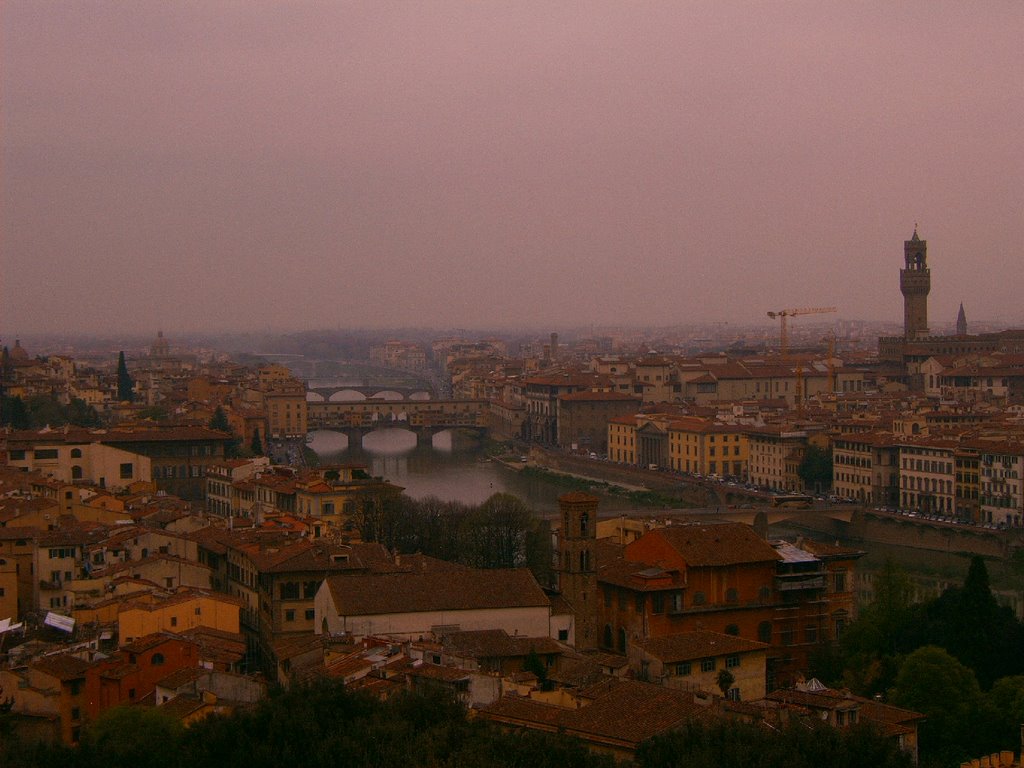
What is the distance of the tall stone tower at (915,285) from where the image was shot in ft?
144

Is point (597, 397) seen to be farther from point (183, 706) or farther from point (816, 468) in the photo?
point (183, 706)

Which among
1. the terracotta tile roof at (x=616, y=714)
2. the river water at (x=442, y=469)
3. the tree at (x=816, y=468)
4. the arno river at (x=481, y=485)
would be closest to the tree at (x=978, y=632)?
the arno river at (x=481, y=485)

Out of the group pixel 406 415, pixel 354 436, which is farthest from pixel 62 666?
pixel 406 415

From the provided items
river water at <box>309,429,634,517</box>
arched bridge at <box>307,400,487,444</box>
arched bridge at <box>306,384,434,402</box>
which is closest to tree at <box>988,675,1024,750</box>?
river water at <box>309,429,634,517</box>

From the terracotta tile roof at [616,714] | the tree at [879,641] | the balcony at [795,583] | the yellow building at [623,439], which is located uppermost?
the terracotta tile roof at [616,714]

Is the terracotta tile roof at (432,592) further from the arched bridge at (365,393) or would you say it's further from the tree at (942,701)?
the arched bridge at (365,393)

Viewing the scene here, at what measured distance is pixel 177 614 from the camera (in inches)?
402

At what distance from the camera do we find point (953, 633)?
10.9 metres

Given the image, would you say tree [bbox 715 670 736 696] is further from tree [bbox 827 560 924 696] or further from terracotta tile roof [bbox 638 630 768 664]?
tree [bbox 827 560 924 696]

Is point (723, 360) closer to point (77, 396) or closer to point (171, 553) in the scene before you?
point (77, 396)

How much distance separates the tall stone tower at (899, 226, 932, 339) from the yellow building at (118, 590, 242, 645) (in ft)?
116

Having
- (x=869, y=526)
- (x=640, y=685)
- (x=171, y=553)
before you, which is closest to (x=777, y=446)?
(x=869, y=526)

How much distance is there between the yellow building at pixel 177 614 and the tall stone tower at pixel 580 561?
2.23 m

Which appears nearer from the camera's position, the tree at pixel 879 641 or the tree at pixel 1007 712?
the tree at pixel 1007 712
